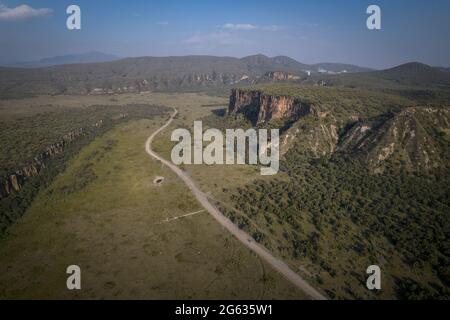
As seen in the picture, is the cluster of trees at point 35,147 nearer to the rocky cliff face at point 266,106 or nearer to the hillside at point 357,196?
the hillside at point 357,196

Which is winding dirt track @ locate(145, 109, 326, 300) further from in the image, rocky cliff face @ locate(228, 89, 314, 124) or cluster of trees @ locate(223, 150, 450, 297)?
rocky cliff face @ locate(228, 89, 314, 124)

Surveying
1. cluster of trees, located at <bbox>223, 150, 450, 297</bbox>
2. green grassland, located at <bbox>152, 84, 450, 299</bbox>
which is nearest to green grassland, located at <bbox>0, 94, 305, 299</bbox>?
green grassland, located at <bbox>152, 84, 450, 299</bbox>

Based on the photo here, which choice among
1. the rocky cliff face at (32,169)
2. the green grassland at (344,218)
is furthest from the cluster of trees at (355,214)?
the rocky cliff face at (32,169)

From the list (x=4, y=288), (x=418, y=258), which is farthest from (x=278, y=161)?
(x=4, y=288)

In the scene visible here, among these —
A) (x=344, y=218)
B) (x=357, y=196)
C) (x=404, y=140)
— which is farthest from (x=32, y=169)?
(x=404, y=140)
